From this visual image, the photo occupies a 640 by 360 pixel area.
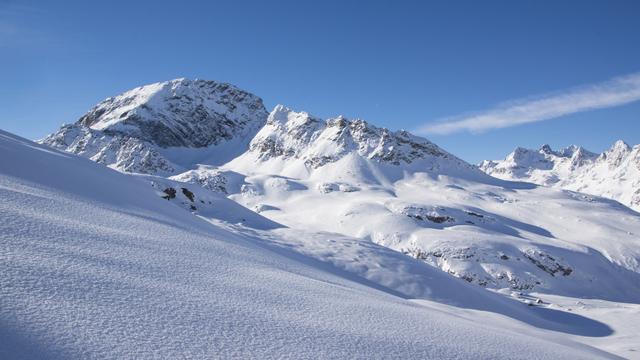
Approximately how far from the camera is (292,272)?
966cm

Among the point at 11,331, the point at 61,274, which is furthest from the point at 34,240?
the point at 11,331

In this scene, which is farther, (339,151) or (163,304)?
(339,151)

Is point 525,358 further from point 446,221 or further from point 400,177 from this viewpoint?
point 400,177

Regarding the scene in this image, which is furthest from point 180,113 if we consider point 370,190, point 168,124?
point 370,190

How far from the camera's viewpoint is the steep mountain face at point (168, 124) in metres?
116

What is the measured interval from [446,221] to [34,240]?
62676 mm

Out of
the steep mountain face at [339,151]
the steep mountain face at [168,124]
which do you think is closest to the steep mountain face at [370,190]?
the steep mountain face at [339,151]

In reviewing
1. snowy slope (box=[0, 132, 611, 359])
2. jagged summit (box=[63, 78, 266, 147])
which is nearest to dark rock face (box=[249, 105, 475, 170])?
jagged summit (box=[63, 78, 266, 147])

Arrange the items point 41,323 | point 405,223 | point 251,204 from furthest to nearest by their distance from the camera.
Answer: point 251,204
point 405,223
point 41,323

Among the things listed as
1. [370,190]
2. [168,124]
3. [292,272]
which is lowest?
[292,272]

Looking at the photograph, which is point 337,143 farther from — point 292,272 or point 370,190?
point 292,272

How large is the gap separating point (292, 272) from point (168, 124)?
147 metres

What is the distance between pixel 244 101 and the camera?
17438cm

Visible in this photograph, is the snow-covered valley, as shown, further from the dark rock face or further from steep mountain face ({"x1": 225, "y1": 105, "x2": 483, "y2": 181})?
the dark rock face
